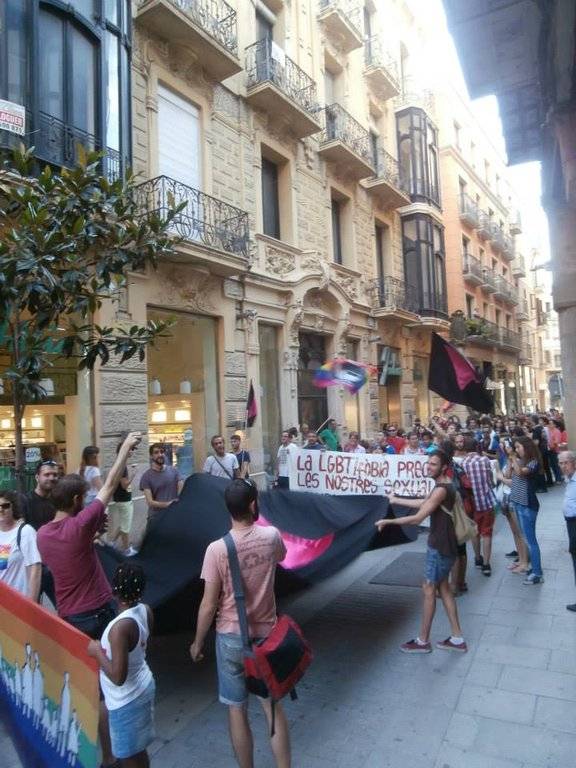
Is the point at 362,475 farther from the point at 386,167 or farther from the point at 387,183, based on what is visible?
the point at 386,167

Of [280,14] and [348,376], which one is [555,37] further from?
[280,14]

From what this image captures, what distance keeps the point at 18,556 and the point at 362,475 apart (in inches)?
144

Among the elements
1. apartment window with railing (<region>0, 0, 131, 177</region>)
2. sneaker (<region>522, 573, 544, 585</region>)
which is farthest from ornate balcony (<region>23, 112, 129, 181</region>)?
sneaker (<region>522, 573, 544, 585</region>)

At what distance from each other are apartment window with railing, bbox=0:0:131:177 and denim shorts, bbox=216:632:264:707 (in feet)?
24.1

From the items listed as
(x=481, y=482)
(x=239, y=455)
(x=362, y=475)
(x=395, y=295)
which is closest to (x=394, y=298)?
(x=395, y=295)

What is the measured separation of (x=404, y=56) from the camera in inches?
947

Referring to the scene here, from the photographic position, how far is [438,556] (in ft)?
16.7

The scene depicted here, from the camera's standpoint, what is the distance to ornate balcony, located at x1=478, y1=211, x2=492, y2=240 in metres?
31.1

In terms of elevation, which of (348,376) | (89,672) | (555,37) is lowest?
(89,672)

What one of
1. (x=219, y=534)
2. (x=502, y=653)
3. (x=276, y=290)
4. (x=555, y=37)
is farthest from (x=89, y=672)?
(x=276, y=290)

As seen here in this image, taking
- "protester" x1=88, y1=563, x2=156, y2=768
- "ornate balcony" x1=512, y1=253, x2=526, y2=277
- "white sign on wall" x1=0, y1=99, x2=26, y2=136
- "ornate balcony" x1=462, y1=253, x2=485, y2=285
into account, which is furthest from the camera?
"ornate balcony" x1=512, y1=253, x2=526, y2=277

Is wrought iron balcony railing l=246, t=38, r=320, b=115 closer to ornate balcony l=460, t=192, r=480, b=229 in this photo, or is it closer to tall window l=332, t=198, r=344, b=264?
tall window l=332, t=198, r=344, b=264

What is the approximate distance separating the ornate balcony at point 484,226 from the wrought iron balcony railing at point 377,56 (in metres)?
11.7

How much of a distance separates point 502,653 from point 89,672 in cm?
364
